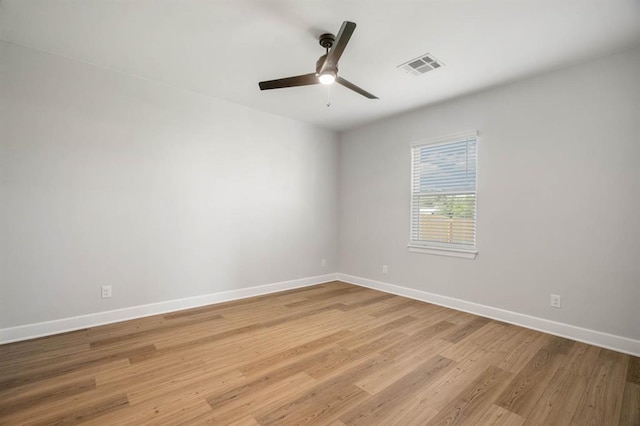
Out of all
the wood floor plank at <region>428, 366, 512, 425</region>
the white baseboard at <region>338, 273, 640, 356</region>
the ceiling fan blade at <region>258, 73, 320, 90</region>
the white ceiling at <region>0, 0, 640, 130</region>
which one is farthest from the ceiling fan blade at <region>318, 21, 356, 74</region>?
the white baseboard at <region>338, 273, 640, 356</region>

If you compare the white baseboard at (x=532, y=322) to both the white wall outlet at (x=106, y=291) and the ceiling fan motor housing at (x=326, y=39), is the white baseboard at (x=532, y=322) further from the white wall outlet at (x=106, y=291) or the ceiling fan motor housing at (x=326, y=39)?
the white wall outlet at (x=106, y=291)

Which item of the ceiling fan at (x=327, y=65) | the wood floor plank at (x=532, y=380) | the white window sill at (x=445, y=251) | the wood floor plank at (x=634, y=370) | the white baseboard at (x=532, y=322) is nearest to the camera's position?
the wood floor plank at (x=532, y=380)

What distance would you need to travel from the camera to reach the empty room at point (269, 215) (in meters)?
2.05

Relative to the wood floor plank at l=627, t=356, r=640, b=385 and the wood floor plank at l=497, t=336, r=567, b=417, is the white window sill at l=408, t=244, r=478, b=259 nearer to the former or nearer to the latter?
the wood floor plank at l=497, t=336, r=567, b=417

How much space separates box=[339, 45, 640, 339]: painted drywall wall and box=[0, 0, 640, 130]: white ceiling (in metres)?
0.32

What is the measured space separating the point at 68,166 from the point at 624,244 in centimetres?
543

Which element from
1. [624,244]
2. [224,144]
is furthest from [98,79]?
[624,244]

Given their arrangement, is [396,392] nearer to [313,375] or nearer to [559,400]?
[313,375]

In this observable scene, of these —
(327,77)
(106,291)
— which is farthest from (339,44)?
(106,291)

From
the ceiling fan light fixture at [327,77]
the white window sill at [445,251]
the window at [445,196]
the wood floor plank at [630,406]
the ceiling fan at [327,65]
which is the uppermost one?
the ceiling fan at [327,65]

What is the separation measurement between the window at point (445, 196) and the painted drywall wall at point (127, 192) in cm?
202

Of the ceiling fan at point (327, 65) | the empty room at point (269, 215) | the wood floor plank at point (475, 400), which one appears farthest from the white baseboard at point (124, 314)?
the wood floor plank at point (475, 400)

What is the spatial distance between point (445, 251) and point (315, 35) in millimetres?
3051

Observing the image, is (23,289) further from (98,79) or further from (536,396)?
(536,396)
